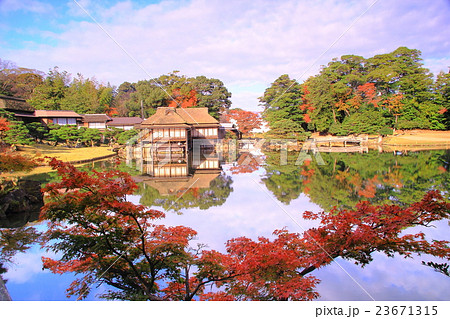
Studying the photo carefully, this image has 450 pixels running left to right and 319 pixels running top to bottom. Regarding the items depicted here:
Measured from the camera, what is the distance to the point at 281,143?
1268 cm

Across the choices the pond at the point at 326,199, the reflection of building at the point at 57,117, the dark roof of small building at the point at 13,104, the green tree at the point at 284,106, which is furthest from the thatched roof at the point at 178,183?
the green tree at the point at 284,106

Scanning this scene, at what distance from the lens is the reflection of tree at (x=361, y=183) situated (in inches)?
158

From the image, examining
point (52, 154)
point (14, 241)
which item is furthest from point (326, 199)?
point (52, 154)

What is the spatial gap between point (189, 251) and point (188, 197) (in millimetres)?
2067

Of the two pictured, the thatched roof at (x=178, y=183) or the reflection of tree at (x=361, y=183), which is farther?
the thatched roof at (x=178, y=183)

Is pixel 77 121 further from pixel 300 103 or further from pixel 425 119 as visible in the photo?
pixel 425 119

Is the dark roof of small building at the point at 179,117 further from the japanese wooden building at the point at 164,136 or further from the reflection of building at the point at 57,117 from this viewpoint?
the reflection of building at the point at 57,117

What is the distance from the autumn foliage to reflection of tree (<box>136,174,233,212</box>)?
4.89 ft

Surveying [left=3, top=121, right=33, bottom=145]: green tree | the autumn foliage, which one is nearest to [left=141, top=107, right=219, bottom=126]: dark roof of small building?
[left=3, top=121, right=33, bottom=145]: green tree

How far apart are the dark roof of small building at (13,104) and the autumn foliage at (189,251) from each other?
751cm

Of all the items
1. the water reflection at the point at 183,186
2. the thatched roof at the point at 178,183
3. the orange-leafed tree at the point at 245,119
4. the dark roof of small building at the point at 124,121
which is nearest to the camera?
the water reflection at the point at 183,186

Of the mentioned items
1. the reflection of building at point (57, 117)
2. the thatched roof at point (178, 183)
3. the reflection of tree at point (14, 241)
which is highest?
the reflection of building at point (57, 117)

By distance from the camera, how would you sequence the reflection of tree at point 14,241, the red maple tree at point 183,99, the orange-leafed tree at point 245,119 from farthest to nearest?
the orange-leafed tree at point 245,119
the red maple tree at point 183,99
the reflection of tree at point 14,241

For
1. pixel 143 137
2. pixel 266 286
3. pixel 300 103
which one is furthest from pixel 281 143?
pixel 266 286
